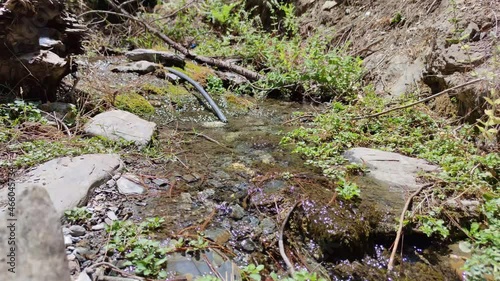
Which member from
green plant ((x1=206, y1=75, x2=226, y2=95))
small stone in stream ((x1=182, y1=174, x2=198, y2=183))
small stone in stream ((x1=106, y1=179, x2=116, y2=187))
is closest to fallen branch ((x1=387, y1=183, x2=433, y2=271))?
small stone in stream ((x1=182, y1=174, x2=198, y2=183))

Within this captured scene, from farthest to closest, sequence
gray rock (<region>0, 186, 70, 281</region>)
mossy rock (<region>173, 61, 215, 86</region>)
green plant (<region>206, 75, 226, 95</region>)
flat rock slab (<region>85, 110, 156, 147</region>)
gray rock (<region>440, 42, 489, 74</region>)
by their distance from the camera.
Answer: mossy rock (<region>173, 61, 215, 86</region>), green plant (<region>206, 75, 226, 95</region>), gray rock (<region>440, 42, 489, 74</region>), flat rock slab (<region>85, 110, 156, 147</region>), gray rock (<region>0, 186, 70, 281</region>)

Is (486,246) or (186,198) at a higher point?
(486,246)

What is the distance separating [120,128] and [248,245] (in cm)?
215

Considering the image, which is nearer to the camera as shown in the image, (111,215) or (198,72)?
(111,215)

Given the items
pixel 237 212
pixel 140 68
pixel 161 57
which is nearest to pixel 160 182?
pixel 237 212

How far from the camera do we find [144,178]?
3.28 m

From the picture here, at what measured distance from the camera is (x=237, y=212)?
2.92m

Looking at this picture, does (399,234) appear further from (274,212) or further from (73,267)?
(73,267)

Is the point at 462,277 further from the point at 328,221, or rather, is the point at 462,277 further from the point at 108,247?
the point at 108,247

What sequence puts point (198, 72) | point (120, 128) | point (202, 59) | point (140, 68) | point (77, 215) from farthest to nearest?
1. point (202, 59)
2. point (198, 72)
3. point (140, 68)
4. point (120, 128)
5. point (77, 215)

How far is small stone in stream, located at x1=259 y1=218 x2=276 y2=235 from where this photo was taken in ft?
8.91

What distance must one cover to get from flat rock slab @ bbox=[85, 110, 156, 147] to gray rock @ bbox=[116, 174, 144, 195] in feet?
2.36

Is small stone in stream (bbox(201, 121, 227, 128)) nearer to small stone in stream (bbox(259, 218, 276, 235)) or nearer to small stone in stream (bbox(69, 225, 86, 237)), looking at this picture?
small stone in stream (bbox(259, 218, 276, 235))

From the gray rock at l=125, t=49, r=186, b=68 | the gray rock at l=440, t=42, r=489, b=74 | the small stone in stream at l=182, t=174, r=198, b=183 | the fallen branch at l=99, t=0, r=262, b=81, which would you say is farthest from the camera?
the fallen branch at l=99, t=0, r=262, b=81
